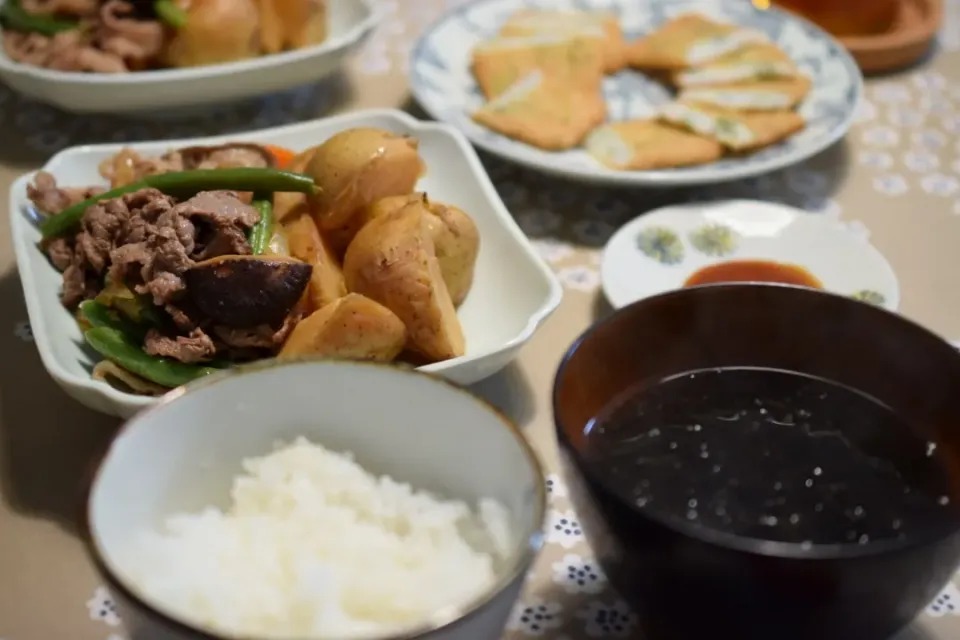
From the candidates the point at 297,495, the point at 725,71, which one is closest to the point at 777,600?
the point at 297,495

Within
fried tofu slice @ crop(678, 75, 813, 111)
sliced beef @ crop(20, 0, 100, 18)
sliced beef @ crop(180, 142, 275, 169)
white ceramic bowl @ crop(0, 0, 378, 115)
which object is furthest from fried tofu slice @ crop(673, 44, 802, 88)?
sliced beef @ crop(20, 0, 100, 18)

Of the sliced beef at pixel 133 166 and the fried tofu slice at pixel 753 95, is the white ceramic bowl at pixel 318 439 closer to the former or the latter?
the sliced beef at pixel 133 166

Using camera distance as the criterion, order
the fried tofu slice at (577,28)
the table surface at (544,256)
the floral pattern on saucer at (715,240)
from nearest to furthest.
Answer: the table surface at (544,256)
the floral pattern on saucer at (715,240)
the fried tofu slice at (577,28)

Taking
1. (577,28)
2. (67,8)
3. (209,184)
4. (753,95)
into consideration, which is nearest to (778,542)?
(209,184)

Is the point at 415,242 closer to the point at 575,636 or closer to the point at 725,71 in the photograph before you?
the point at 575,636

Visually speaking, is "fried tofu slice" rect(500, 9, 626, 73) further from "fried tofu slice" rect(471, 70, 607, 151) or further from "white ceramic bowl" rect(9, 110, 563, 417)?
"white ceramic bowl" rect(9, 110, 563, 417)

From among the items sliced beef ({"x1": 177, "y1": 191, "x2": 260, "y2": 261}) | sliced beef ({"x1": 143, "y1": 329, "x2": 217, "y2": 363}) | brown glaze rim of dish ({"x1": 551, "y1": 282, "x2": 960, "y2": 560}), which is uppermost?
brown glaze rim of dish ({"x1": 551, "y1": 282, "x2": 960, "y2": 560})

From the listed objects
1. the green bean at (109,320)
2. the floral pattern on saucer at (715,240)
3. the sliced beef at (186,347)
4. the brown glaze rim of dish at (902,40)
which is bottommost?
the floral pattern on saucer at (715,240)

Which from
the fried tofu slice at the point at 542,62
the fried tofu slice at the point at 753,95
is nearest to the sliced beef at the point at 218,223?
the fried tofu slice at the point at 542,62
